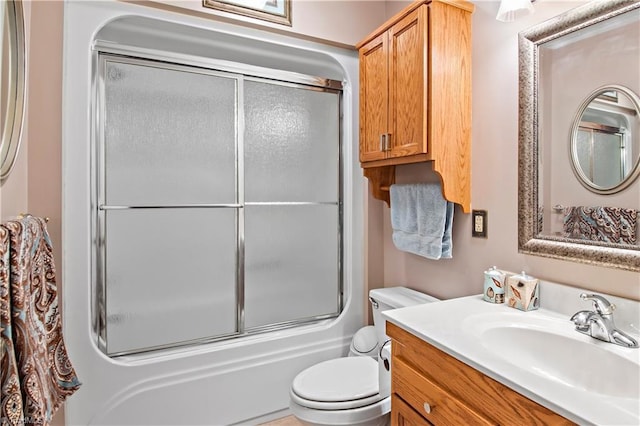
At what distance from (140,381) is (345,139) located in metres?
1.81

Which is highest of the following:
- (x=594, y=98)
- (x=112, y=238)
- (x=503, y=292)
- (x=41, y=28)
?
(x=41, y=28)

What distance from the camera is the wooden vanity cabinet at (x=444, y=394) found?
80 centimetres

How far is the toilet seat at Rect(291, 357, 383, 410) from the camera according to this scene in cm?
149

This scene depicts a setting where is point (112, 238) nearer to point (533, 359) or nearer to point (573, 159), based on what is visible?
point (533, 359)

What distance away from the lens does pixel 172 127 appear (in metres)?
1.88

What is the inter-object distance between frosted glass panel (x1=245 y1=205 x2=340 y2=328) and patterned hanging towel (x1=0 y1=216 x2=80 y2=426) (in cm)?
104

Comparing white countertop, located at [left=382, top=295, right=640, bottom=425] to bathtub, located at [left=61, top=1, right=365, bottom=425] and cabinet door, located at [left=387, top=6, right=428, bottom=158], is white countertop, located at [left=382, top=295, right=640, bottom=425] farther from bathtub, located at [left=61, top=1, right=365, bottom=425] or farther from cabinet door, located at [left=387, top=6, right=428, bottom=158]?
bathtub, located at [left=61, top=1, right=365, bottom=425]

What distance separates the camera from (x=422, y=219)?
1752 millimetres

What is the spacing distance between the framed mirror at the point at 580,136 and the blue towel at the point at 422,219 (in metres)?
0.34

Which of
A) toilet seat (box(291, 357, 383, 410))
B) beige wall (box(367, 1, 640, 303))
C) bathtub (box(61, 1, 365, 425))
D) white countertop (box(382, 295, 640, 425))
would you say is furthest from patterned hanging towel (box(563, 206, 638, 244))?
bathtub (box(61, 1, 365, 425))

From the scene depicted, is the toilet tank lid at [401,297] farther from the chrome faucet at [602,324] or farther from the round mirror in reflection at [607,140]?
the round mirror in reflection at [607,140]

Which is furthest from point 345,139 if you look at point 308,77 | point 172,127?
point 172,127

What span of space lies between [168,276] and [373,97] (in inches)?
57.7

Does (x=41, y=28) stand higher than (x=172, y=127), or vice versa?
(x=41, y=28)
